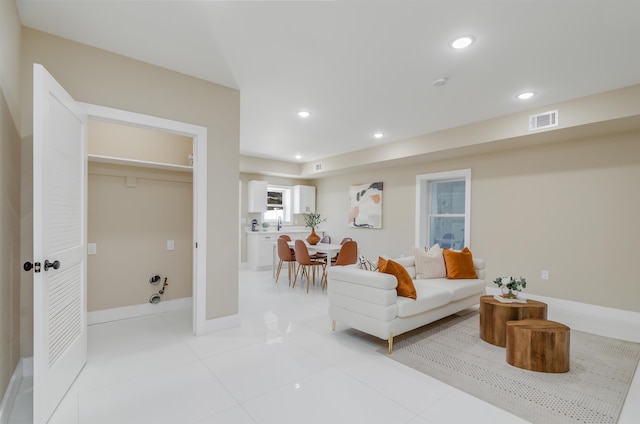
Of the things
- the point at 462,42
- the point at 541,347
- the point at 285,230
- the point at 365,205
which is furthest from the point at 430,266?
the point at 285,230

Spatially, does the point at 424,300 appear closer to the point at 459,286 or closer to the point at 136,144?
the point at 459,286

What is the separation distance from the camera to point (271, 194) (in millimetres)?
8055

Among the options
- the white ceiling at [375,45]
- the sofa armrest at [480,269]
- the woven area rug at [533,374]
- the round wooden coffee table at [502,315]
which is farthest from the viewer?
the sofa armrest at [480,269]

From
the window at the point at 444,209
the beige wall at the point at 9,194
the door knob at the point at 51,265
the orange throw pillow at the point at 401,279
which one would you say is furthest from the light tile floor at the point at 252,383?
the window at the point at 444,209

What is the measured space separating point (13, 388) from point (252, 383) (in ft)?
5.15

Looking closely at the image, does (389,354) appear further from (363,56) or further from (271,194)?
(271,194)

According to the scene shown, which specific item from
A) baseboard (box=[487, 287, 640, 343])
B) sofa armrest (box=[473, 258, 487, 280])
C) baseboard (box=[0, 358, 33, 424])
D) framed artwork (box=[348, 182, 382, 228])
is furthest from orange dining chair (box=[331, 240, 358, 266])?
baseboard (box=[0, 358, 33, 424])

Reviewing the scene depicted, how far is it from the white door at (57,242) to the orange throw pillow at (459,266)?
3.95m

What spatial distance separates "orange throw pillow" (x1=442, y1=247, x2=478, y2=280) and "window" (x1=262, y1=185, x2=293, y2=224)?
498 centimetres

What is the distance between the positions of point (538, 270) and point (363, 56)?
407 cm

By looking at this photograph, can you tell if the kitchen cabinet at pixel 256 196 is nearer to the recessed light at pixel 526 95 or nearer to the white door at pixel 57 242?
the white door at pixel 57 242

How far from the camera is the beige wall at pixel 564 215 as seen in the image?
373 centimetres

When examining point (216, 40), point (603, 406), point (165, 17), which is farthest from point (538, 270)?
point (165, 17)

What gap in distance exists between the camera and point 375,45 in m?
2.53
